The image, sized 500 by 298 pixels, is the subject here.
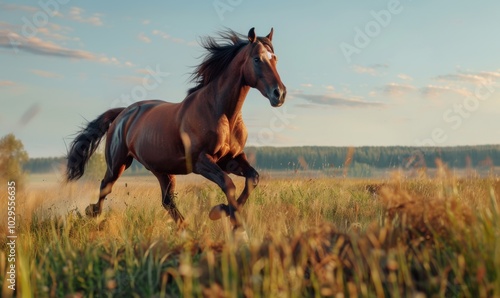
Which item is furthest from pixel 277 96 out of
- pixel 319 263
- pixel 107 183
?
pixel 107 183

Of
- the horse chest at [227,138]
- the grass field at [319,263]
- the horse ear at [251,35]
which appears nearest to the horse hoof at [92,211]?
the horse chest at [227,138]

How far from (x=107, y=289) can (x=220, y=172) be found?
9.76 feet

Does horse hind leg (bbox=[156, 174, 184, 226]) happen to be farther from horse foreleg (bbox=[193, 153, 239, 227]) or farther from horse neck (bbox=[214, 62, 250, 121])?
horse neck (bbox=[214, 62, 250, 121])

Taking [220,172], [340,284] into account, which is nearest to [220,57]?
[220,172]

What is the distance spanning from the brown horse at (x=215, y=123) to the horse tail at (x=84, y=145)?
72.4 inches

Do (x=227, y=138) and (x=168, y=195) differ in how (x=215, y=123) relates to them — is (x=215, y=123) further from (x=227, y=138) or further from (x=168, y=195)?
(x=168, y=195)

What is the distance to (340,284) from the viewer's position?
352cm

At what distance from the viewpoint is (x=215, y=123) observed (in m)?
7.08

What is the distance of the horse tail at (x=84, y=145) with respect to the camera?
10352 millimetres

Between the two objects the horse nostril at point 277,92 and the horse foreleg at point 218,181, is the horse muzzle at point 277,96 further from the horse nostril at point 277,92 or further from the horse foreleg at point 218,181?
the horse foreleg at point 218,181

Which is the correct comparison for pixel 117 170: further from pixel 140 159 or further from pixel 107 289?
pixel 107 289

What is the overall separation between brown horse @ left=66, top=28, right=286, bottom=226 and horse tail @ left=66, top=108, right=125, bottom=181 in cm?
184

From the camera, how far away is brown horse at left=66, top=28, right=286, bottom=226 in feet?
22.1

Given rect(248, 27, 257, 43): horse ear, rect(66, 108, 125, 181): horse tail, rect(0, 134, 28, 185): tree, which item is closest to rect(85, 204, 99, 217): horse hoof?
rect(66, 108, 125, 181): horse tail
